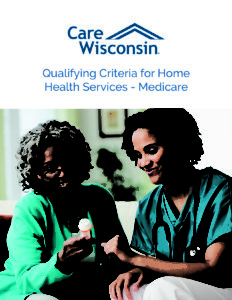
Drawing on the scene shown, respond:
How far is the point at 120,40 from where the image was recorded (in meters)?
1.12

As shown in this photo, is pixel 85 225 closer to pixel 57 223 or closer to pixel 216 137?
pixel 57 223

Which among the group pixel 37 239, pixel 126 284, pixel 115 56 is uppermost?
pixel 115 56

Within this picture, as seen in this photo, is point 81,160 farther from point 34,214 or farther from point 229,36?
point 229,36

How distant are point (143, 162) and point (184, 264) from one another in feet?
0.90

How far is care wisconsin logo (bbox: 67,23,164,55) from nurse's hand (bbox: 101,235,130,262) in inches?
19.3

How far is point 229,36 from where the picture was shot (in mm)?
1135

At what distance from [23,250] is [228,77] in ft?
2.31

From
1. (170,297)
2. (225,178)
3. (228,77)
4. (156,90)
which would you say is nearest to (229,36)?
(228,77)

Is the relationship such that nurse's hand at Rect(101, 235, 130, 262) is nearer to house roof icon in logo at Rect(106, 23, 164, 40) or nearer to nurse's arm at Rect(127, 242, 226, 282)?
nurse's arm at Rect(127, 242, 226, 282)

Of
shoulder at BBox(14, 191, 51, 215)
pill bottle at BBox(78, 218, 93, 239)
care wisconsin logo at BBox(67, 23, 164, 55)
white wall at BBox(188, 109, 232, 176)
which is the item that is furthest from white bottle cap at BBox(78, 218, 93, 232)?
care wisconsin logo at BBox(67, 23, 164, 55)

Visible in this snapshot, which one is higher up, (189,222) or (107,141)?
(107,141)

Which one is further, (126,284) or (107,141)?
(107,141)

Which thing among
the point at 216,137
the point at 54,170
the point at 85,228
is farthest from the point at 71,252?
the point at 216,137

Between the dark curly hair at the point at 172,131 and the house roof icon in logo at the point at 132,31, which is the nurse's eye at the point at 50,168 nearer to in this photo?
the dark curly hair at the point at 172,131
